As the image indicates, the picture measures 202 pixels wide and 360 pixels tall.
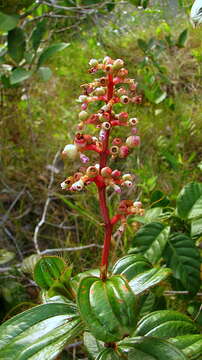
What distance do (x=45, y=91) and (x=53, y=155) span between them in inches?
20.8

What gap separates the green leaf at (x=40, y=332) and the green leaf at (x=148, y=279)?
8 centimetres

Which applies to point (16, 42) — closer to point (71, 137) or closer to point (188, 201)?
point (71, 137)

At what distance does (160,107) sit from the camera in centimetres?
182

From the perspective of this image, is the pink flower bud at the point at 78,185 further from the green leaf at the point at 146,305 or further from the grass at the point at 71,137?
the grass at the point at 71,137

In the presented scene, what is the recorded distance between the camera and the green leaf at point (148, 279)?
505 millimetres

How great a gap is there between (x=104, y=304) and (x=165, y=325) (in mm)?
136

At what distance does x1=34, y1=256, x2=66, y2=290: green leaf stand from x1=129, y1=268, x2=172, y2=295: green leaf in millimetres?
106

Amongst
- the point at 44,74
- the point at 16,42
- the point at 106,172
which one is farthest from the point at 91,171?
the point at 44,74

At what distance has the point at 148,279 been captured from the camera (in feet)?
1.72

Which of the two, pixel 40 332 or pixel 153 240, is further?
pixel 153 240

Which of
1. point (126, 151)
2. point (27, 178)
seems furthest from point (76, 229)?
point (126, 151)

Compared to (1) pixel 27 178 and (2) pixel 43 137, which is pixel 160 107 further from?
(1) pixel 27 178

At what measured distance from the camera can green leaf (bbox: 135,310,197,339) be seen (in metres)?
0.53

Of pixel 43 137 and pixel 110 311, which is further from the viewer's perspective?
pixel 43 137
